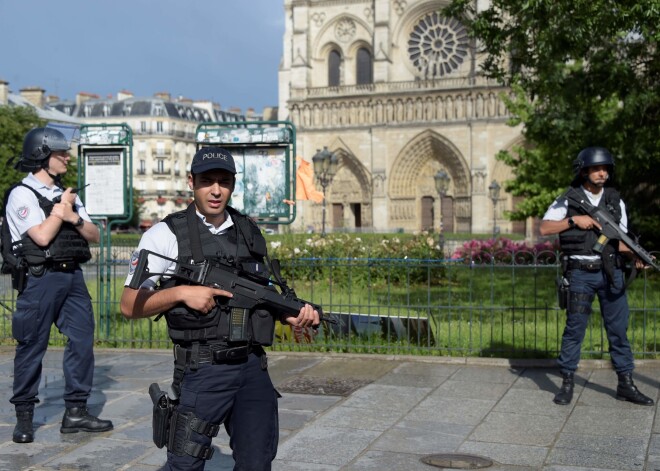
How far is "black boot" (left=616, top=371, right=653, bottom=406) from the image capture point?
21.1 feet

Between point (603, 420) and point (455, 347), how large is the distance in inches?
106

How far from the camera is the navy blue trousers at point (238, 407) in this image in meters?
3.41

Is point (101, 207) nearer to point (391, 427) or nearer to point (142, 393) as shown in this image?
point (142, 393)

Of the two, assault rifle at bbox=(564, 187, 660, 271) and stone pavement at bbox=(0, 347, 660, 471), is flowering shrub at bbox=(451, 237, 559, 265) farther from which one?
assault rifle at bbox=(564, 187, 660, 271)

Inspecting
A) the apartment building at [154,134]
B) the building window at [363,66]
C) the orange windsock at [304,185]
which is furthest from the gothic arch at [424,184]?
the orange windsock at [304,185]

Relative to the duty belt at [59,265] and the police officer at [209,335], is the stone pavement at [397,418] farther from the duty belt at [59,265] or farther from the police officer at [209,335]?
the police officer at [209,335]

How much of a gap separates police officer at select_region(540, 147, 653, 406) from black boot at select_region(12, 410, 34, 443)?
365 centimetres

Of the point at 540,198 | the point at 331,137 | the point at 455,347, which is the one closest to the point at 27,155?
the point at 455,347

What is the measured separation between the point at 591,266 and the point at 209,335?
146 inches

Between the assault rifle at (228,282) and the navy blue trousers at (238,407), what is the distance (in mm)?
248

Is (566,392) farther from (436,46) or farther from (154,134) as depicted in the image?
(154,134)

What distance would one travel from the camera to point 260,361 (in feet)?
11.6

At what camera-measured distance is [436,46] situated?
49.2m

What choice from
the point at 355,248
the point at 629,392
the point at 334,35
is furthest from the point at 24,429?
the point at 334,35
